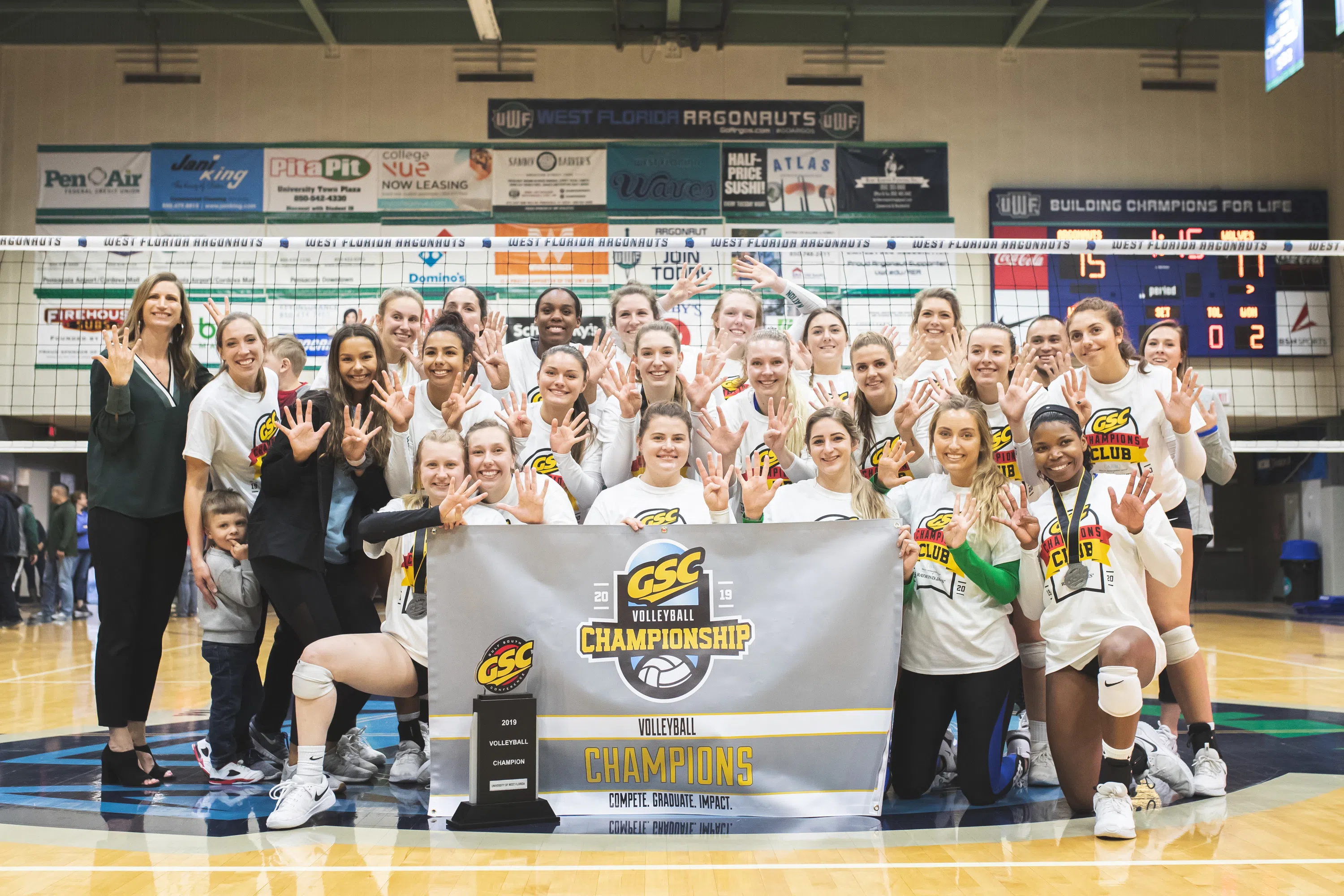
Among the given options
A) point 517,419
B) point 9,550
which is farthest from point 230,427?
point 9,550

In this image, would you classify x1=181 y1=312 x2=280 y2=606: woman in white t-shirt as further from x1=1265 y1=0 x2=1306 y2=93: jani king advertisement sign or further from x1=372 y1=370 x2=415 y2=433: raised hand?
x1=1265 y1=0 x2=1306 y2=93: jani king advertisement sign

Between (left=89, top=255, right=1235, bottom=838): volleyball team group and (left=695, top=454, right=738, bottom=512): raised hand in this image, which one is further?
(left=695, top=454, right=738, bottom=512): raised hand

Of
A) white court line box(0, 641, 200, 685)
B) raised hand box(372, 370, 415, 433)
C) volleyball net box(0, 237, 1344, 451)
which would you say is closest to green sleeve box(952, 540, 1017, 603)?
raised hand box(372, 370, 415, 433)

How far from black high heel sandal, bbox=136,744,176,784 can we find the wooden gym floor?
0.31 feet

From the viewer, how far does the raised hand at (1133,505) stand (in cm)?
351

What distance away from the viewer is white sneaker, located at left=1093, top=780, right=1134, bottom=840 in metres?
3.34

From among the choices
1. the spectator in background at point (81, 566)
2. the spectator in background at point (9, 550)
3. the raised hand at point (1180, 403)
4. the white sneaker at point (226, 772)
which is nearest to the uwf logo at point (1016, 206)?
the raised hand at point (1180, 403)

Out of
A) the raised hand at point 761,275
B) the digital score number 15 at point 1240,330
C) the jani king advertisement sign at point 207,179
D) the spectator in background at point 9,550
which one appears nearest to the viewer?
the raised hand at point 761,275

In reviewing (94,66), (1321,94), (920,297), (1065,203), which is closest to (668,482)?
(920,297)

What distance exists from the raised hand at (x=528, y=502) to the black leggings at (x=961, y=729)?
5.11 ft

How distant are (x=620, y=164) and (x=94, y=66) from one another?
7.61 meters

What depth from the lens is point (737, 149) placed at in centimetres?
1385

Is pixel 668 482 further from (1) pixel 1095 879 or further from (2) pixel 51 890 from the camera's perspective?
(2) pixel 51 890

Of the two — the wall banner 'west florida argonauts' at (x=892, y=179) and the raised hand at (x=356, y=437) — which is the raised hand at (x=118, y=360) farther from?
the wall banner 'west florida argonauts' at (x=892, y=179)
